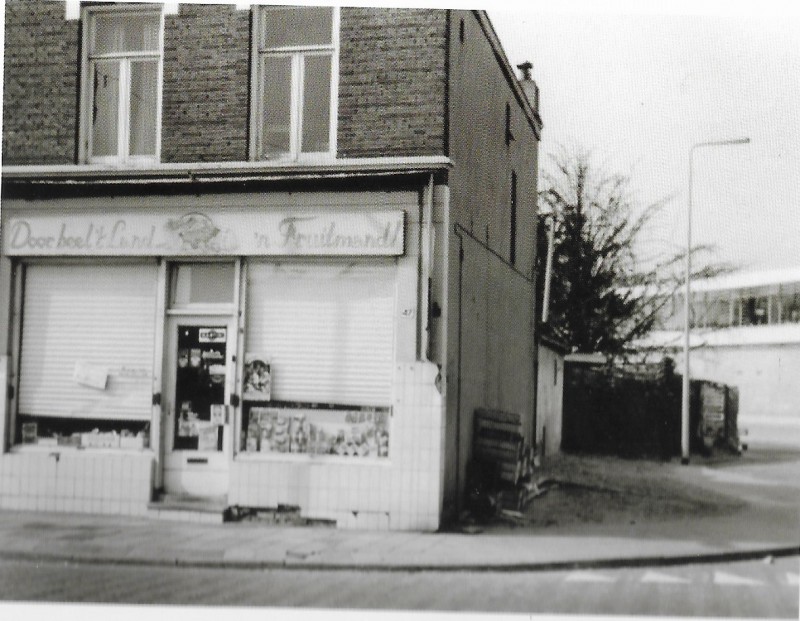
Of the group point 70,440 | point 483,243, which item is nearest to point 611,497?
point 483,243

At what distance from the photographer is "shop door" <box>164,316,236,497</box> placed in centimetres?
1153

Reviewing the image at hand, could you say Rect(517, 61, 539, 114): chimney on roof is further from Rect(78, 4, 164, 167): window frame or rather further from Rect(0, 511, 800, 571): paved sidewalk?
Rect(0, 511, 800, 571): paved sidewalk

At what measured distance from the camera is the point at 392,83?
1109 cm

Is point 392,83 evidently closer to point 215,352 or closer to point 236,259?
point 236,259

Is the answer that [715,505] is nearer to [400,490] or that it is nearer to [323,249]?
[400,490]

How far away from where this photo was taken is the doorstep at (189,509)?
1110 cm

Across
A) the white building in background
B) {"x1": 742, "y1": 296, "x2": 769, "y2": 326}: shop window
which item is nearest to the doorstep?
the white building in background

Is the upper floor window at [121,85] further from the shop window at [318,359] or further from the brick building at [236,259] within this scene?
the shop window at [318,359]

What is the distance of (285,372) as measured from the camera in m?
11.4

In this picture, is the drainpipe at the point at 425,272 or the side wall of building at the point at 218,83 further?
the side wall of building at the point at 218,83

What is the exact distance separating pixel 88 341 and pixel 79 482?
5.86 feet

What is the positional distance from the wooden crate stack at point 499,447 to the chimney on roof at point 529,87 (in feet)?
21.0

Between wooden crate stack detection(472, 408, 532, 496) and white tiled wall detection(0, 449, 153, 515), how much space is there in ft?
14.2

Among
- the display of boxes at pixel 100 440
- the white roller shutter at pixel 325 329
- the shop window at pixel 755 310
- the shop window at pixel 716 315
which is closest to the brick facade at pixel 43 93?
the white roller shutter at pixel 325 329
